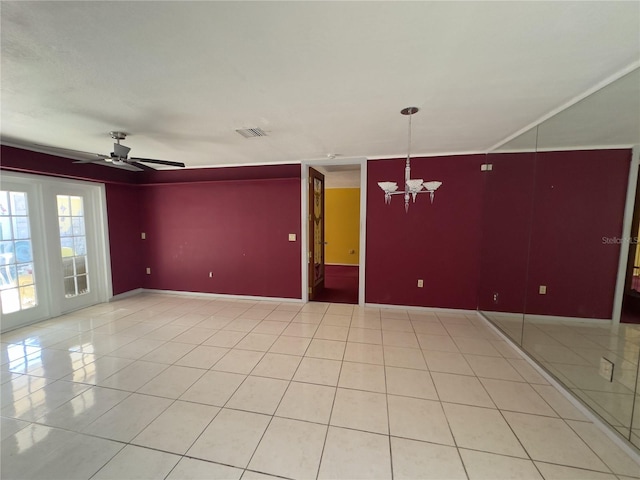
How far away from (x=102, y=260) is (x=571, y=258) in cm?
658

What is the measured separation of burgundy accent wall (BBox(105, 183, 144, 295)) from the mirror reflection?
6209 millimetres

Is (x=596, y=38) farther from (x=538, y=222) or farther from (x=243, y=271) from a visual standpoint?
(x=243, y=271)

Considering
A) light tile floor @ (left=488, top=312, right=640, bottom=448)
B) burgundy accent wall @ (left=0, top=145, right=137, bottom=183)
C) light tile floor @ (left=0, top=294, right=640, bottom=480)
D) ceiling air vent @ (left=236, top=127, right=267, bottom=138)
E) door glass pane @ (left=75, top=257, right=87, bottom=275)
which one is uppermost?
ceiling air vent @ (left=236, top=127, right=267, bottom=138)

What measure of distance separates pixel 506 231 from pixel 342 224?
4792 mm

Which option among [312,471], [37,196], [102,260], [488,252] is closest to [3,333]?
[102,260]

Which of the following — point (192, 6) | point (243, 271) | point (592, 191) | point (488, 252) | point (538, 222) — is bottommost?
point (243, 271)

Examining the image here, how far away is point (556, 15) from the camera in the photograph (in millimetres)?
1229

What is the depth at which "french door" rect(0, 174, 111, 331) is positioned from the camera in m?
3.38

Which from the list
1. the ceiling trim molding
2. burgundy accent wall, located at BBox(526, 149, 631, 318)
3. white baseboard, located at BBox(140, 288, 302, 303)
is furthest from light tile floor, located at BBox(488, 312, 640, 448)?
white baseboard, located at BBox(140, 288, 302, 303)

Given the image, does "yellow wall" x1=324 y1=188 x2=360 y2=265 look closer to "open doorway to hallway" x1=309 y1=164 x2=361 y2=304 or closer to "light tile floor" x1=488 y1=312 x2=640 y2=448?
"open doorway to hallway" x1=309 y1=164 x2=361 y2=304

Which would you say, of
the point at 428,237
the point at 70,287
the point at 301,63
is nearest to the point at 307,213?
the point at 428,237

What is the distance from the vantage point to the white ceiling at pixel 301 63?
123 centimetres

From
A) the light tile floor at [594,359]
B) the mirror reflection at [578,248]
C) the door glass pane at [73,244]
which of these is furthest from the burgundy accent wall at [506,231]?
the door glass pane at [73,244]

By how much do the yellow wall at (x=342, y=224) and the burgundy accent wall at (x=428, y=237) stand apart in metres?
3.42
